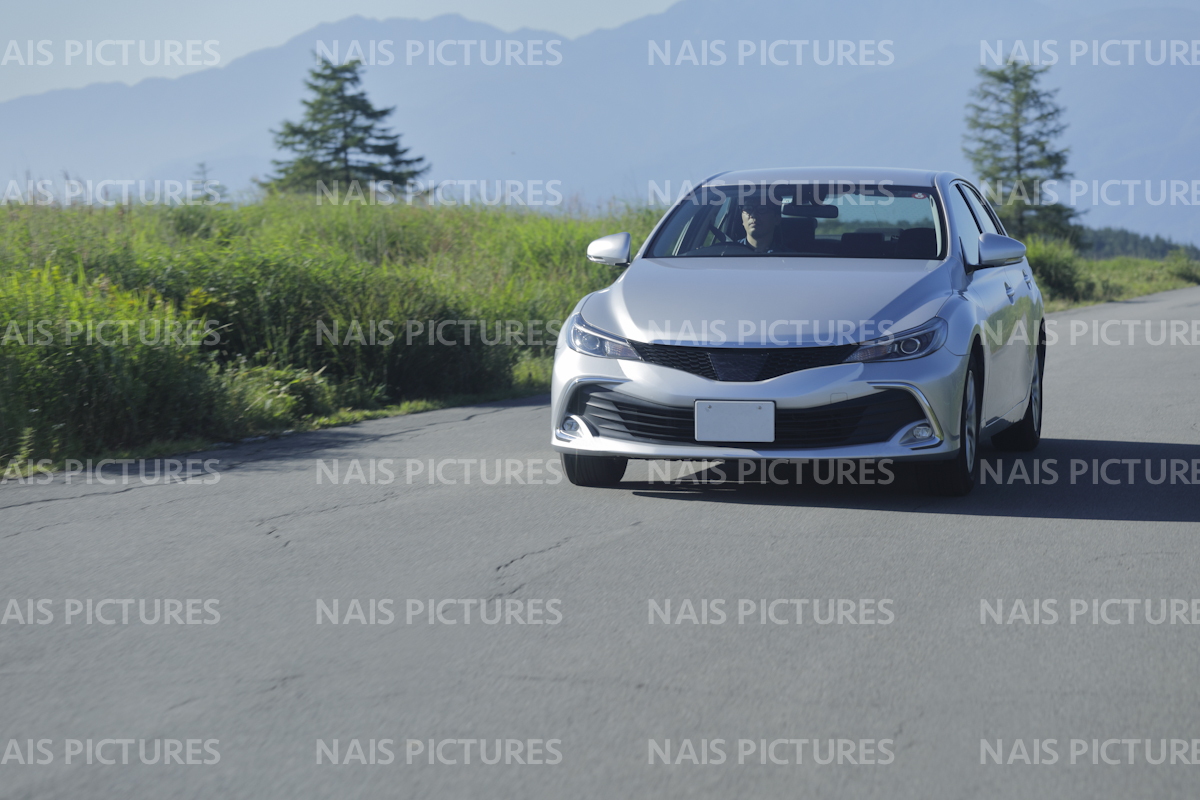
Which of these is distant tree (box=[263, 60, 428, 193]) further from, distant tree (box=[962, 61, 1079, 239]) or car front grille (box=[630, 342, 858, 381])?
car front grille (box=[630, 342, 858, 381])

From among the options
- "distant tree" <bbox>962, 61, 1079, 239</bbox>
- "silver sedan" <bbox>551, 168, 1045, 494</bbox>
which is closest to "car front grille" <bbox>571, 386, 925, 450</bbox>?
"silver sedan" <bbox>551, 168, 1045, 494</bbox>

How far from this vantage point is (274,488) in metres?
7.14

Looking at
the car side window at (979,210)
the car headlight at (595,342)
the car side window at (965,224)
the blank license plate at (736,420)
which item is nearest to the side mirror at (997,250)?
the car side window at (965,224)

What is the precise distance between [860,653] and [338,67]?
7869 cm

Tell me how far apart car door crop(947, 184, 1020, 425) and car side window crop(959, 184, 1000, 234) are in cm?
22

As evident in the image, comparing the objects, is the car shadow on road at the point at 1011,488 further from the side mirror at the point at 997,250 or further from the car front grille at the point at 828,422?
the side mirror at the point at 997,250

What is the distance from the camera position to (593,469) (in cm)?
685

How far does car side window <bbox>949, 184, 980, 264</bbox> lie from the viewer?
23.9ft

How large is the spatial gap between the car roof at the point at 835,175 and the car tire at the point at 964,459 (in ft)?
5.15

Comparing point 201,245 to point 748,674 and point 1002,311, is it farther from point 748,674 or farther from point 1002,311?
point 748,674

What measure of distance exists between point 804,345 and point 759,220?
179cm

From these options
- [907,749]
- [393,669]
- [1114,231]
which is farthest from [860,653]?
[1114,231]

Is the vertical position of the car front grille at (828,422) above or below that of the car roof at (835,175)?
below

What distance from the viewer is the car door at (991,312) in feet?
22.5
